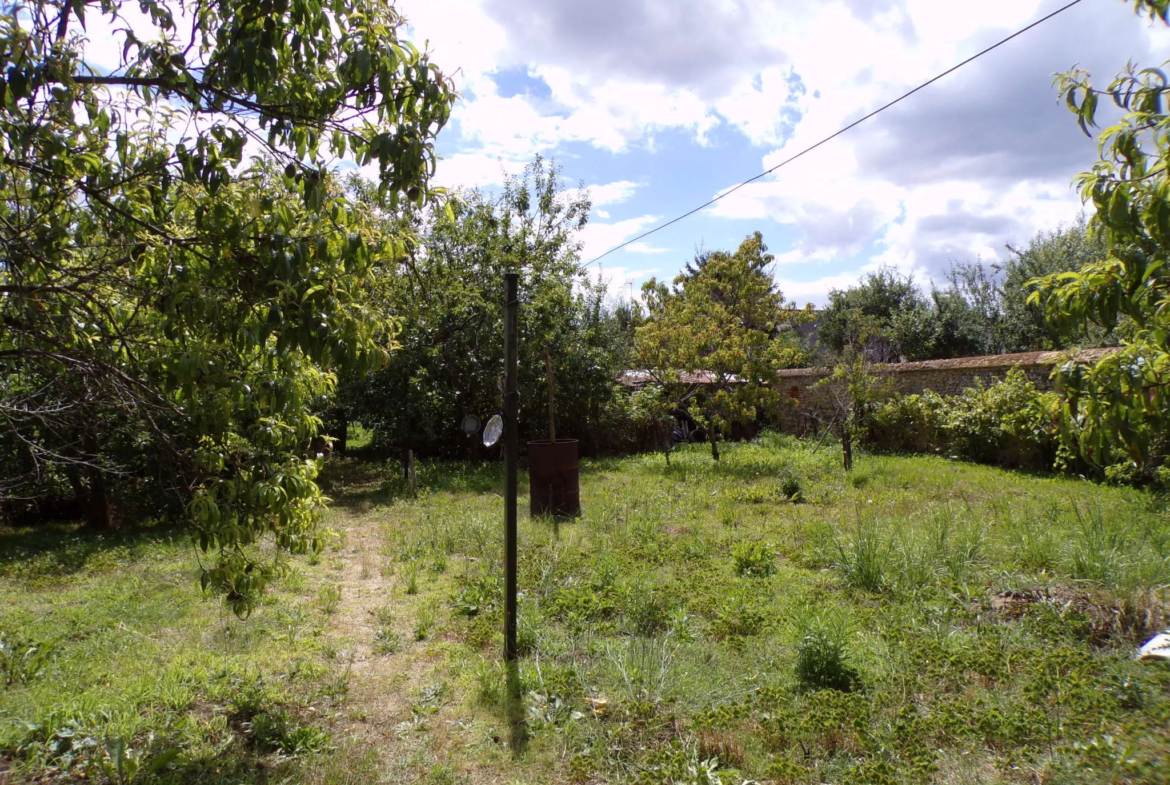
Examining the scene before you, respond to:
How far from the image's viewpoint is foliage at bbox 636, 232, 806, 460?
13.6 m

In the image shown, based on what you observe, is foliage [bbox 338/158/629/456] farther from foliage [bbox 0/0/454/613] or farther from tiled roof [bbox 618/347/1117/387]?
foliage [bbox 0/0/454/613]

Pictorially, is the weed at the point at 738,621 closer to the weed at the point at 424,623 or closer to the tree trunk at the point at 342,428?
the weed at the point at 424,623

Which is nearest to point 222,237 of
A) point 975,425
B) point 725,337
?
point 725,337

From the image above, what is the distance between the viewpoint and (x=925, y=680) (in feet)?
13.0

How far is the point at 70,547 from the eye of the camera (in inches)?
280

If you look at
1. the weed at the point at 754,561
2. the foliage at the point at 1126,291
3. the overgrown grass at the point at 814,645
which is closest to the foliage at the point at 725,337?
the overgrown grass at the point at 814,645

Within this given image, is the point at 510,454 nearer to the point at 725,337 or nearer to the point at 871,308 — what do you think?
the point at 725,337

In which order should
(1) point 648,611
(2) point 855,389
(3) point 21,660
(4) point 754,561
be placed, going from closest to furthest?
(3) point 21,660
(1) point 648,611
(4) point 754,561
(2) point 855,389

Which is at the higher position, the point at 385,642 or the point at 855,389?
the point at 855,389

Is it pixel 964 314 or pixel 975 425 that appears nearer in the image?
pixel 975 425

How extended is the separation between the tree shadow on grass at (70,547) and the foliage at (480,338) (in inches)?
222

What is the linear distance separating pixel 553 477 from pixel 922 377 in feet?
31.5

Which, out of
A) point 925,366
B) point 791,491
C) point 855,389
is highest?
point 925,366

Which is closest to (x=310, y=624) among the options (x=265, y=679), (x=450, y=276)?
(x=265, y=679)
